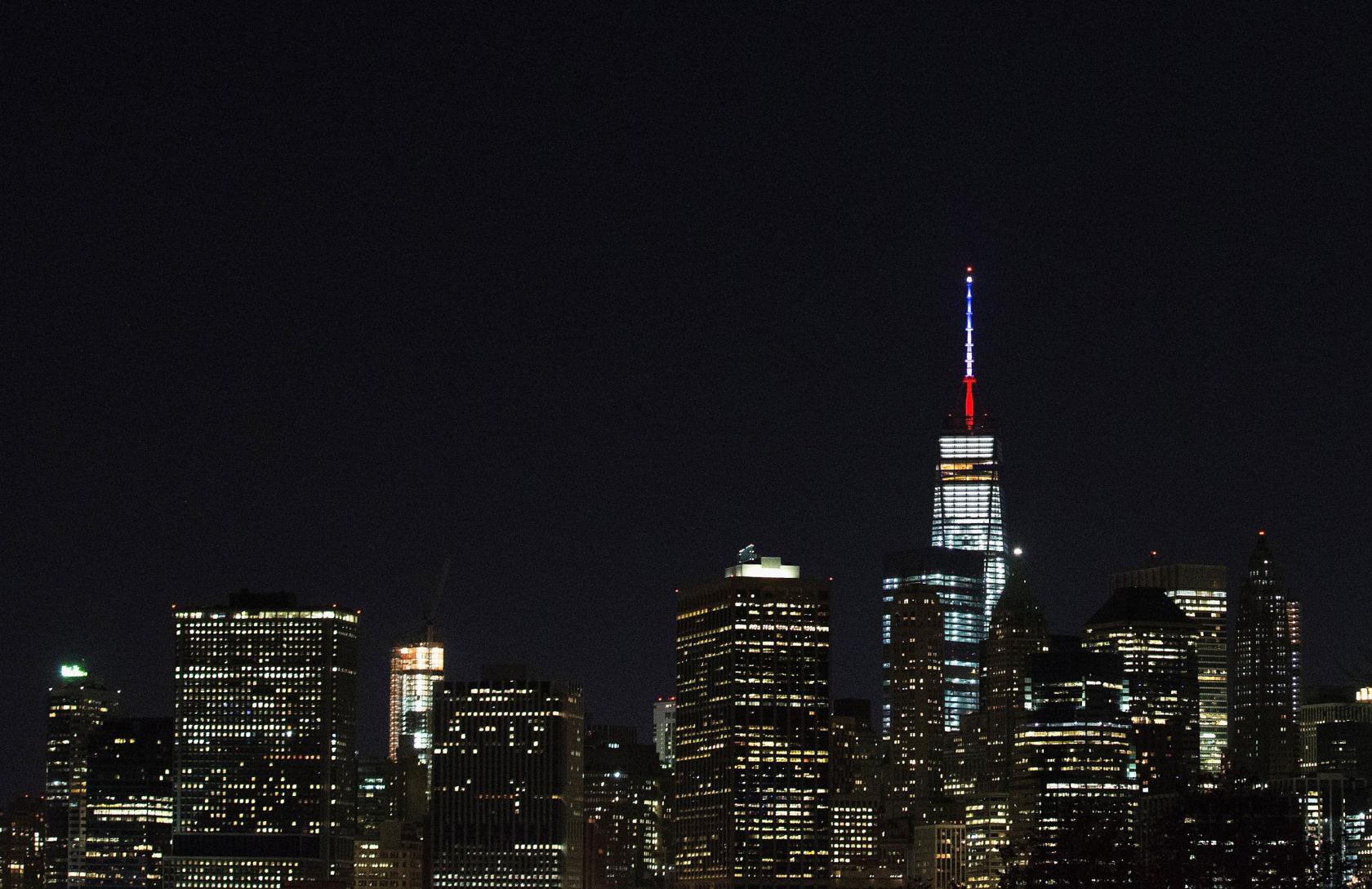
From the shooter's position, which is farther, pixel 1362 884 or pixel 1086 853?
pixel 1362 884

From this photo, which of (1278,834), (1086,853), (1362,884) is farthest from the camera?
(1362,884)

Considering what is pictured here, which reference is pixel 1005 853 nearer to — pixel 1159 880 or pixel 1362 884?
pixel 1362 884

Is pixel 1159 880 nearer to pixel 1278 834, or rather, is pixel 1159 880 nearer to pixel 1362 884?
pixel 1278 834

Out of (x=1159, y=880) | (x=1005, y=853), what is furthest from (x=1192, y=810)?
(x=1159, y=880)

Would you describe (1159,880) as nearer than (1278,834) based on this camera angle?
Yes

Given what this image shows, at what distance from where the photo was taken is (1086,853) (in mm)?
139375

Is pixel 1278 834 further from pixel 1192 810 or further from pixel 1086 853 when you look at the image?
pixel 1086 853

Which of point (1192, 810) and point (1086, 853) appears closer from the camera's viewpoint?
point (1086, 853)

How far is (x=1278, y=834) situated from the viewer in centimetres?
17338

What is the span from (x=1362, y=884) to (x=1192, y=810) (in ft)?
71.2

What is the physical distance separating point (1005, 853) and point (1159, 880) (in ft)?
178

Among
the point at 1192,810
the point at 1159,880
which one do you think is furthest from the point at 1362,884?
the point at 1159,880

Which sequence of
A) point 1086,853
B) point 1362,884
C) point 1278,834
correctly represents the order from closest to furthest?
point 1086,853 → point 1278,834 → point 1362,884

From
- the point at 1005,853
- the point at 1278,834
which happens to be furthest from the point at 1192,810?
the point at 1005,853
